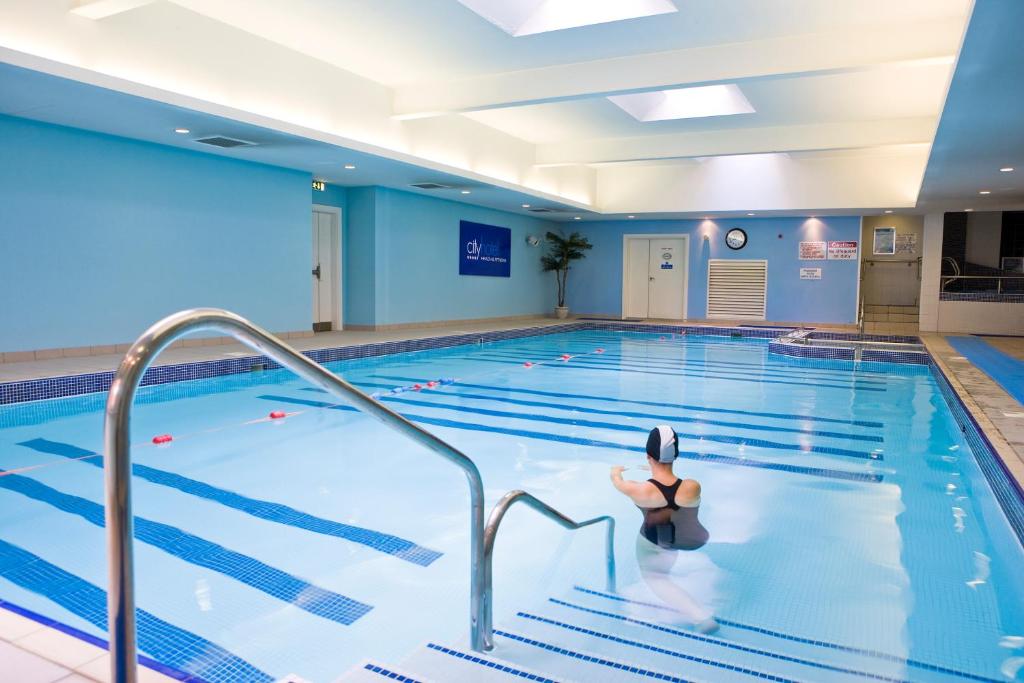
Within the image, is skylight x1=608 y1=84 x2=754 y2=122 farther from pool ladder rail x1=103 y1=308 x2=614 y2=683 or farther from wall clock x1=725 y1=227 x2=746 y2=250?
pool ladder rail x1=103 y1=308 x2=614 y2=683

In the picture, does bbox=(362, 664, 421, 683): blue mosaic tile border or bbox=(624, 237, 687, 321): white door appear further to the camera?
bbox=(624, 237, 687, 321): white door

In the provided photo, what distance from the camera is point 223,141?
27.0ft

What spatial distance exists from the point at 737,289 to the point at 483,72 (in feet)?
35.0

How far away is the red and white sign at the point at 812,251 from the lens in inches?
650

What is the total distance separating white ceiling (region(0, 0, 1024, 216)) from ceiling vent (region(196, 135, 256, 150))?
32 cm

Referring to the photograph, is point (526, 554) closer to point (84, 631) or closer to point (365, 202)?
point (84, 631)

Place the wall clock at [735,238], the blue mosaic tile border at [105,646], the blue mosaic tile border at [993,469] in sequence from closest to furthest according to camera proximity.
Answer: the blue mosaic tile border at [105,646] < the blue mosaic tile border at [993,469] < the wall clock at [735,238]

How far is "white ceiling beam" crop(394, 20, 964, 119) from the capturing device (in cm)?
653

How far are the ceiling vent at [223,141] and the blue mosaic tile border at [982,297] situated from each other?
1330cm

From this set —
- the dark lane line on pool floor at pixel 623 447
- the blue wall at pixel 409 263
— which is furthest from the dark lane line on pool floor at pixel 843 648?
the blue wall at pixel 409 263

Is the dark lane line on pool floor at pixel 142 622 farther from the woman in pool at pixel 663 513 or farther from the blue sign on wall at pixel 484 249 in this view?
the blue sign on wall at pixel 484 249

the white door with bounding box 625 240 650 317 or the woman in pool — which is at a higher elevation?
the white door with bounding box 625 240 650 317

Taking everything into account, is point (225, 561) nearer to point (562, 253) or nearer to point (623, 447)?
point (623, 447)

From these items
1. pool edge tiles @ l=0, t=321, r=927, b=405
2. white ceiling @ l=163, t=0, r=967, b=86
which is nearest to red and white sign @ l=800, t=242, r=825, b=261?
pool edge tiles @ l=0, t=321, r=927, b=405
